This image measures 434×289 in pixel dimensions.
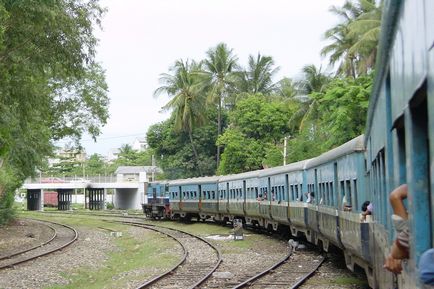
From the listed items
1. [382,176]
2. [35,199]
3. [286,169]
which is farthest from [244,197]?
[35,199]

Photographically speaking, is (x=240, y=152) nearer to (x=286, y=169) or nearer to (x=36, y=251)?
(x=36, y=251)

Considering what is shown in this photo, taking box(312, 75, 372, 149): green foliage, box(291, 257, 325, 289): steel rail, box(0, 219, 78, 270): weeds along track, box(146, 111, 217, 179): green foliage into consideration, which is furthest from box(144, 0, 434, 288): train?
box(146, 111, 217, 179): green foliage

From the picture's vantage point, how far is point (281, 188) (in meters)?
22.6

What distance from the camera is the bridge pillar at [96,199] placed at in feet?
259

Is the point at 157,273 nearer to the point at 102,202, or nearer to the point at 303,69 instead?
the point at 303,69

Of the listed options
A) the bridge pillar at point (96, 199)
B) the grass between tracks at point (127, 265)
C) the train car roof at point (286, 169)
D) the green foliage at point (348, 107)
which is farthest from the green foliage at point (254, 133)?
the bridge pillar at point (96, 199)

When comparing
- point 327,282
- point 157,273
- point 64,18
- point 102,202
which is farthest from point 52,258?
point 102,202

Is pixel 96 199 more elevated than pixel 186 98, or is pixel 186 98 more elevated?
pixel 186 98

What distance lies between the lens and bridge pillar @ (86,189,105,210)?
78.9m

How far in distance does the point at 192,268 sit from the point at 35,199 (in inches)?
2532

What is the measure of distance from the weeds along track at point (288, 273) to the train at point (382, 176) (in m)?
0.69

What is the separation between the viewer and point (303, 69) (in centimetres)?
4434

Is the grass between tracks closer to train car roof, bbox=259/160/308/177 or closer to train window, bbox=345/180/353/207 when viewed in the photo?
train car roof, bbox=259/160/308/177

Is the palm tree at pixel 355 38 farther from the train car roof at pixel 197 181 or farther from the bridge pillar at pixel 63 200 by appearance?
the bridge pillar at pixel 63 200
